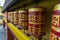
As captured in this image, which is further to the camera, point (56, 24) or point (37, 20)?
point (37, 20)

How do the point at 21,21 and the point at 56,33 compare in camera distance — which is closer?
the point at 56,33

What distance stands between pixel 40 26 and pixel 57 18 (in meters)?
0.20

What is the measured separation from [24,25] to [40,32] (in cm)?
28

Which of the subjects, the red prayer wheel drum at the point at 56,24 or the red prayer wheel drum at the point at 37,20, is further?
the red prayer wheel drum at the point at 37,20

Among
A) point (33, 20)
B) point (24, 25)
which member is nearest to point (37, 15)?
point (33, 20)

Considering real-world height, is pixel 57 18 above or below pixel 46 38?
above

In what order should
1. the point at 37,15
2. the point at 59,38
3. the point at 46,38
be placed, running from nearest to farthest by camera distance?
the point at 59,38, the point at 37,15, the point at 46,38

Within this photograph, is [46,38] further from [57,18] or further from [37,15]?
[57,18]

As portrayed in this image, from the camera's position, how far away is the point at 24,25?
792 millimetres

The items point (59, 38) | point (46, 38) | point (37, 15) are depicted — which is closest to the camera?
point (59, 38)

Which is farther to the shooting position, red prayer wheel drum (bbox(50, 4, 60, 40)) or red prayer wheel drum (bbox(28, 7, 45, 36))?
red prayer wheel drum (bbox(28, 7, 45, 36))

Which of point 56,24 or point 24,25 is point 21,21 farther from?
point 56,24

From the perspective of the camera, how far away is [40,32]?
0.53m

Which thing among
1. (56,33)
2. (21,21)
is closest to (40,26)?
(56,33)
